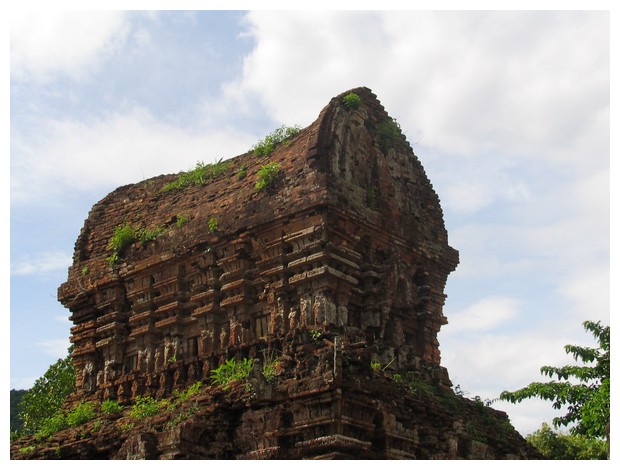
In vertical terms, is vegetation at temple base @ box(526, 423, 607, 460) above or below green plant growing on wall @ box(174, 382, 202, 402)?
below

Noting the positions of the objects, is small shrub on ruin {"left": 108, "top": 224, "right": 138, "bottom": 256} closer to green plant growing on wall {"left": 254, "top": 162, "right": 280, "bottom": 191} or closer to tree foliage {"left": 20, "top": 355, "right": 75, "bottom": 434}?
green plant growing on wall {"left": 254, "top": 162, "right": 280, "bottom": 191}

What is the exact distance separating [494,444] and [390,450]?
131 inches

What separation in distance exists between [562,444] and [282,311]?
15.3m

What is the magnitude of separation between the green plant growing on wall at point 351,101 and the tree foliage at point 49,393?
1410 cm

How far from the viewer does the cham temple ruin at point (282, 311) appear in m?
13.3

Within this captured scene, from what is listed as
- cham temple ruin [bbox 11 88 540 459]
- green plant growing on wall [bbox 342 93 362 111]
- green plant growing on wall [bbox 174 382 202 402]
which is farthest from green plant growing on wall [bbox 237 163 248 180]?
green plant growing on wall [bbox 174 382 202 402]

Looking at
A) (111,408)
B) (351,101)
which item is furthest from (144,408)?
(351,101)

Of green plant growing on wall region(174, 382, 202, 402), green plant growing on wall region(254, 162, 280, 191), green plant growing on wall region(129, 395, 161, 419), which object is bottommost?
green plant growing on wall region(129, 395, 161, 419)

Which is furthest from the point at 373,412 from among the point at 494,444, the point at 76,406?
the point at 76,406

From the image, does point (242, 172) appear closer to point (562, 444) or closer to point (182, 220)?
point (182, 220)

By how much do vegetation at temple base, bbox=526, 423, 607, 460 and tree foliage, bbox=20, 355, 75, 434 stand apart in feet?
46.4

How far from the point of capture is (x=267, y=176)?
17.1 metres

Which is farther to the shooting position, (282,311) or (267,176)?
(267,176)

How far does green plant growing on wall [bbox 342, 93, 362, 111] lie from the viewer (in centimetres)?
1750
